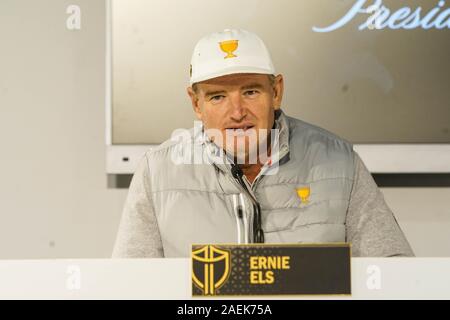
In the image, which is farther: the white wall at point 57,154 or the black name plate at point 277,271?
the white wall at point 57,154

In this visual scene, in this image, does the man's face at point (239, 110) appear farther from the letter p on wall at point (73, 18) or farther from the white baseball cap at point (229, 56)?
the letter p on wall at point (73, 18)

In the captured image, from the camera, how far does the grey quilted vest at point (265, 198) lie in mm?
1128

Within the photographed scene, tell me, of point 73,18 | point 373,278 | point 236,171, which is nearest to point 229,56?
point 236,171

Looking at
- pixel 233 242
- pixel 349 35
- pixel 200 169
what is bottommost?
pixel 233 242

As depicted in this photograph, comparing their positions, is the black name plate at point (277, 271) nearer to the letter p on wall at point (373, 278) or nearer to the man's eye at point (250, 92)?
the letter p on wall at point (373, 278)

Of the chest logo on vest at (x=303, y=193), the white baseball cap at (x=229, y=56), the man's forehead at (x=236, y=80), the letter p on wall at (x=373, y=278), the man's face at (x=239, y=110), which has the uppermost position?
the white baseball cap at (x=229, y=56)

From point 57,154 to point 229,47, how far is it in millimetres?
346

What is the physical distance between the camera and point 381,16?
1205mm

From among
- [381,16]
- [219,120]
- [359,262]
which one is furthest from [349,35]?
[359,262]

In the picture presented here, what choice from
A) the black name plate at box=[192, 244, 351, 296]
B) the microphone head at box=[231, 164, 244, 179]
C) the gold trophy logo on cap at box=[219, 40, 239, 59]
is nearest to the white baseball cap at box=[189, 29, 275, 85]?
the gold trophy logo on cap at box=[219, 40, 239, 59]

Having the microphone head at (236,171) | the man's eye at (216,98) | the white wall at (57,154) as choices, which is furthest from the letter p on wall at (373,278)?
the man's eye at (216,98)

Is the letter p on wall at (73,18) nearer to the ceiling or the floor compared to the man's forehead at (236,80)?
nearer to the ceiling
